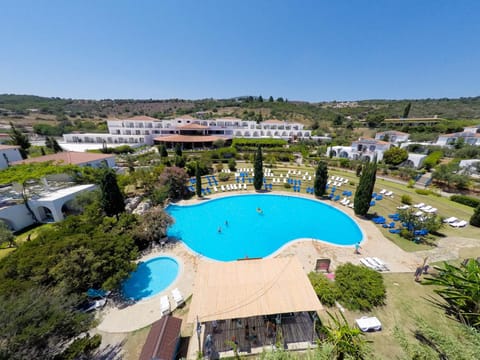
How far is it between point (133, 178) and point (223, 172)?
13058 mm

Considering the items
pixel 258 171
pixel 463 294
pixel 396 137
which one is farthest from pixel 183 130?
pixel 396 137

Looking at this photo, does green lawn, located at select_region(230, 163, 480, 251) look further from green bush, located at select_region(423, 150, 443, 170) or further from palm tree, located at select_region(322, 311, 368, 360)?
palm tree, located at select_region(322, 311, 368, 360)

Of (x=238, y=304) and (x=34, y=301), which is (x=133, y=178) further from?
(x=238, y=304)

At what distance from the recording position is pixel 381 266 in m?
11.1

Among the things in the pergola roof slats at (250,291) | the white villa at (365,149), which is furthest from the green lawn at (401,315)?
Result: the white villa at (365,149)

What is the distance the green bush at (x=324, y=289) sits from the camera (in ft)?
29.2

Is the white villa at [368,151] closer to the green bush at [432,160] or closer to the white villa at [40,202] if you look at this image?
the green bush at [432,160]

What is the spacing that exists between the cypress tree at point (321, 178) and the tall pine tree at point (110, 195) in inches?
810

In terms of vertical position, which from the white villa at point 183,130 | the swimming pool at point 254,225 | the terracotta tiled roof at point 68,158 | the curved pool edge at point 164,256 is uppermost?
the white villa at point 183,130

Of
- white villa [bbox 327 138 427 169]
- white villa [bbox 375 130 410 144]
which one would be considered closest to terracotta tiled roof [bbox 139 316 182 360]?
white villa [bbox 327 138 427 169]

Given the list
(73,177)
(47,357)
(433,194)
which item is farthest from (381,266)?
(73,177)

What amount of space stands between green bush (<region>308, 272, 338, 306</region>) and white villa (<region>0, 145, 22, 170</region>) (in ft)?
118

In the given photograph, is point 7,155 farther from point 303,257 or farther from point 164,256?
point 303,257

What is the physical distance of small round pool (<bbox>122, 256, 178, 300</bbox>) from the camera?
10203 mm
